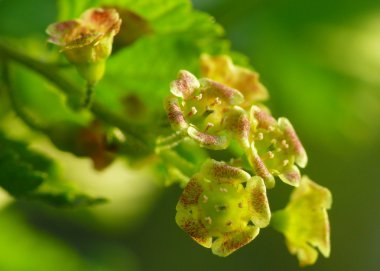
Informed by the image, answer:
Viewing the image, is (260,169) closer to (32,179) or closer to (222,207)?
(222,207)

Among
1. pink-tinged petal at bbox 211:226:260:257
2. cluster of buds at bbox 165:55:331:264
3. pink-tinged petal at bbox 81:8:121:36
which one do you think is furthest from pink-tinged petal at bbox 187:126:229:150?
pink-tinged petal at bbox 81:8:121:36

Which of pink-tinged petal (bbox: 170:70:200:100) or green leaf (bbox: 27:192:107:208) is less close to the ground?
pink-tinged petal (bbox: 170:70:200:100)

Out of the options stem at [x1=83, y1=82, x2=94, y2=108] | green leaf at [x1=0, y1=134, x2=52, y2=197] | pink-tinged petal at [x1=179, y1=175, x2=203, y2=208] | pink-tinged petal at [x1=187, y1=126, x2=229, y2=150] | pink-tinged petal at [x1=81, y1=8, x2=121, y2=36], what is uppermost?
pink-tinged petal at [x1=81, y1=8, x2=121, y2=36]

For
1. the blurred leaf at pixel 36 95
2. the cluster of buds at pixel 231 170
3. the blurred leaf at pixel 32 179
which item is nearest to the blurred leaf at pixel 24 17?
the blurred leaf at pixel 36 95

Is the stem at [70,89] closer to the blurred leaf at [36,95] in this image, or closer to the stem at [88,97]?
the stem at [88,97]

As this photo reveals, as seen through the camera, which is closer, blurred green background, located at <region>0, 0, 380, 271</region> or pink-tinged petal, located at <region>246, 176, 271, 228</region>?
pink-tinged petal, located at <region>246, 176, 271, 228</region>

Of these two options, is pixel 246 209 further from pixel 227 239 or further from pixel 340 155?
pixel 340 155

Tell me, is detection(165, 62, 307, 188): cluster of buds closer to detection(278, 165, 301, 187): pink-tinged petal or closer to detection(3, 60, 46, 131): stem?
detection(278, 165, 301, 187): pink-tinged petal

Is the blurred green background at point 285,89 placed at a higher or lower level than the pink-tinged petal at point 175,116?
lower
